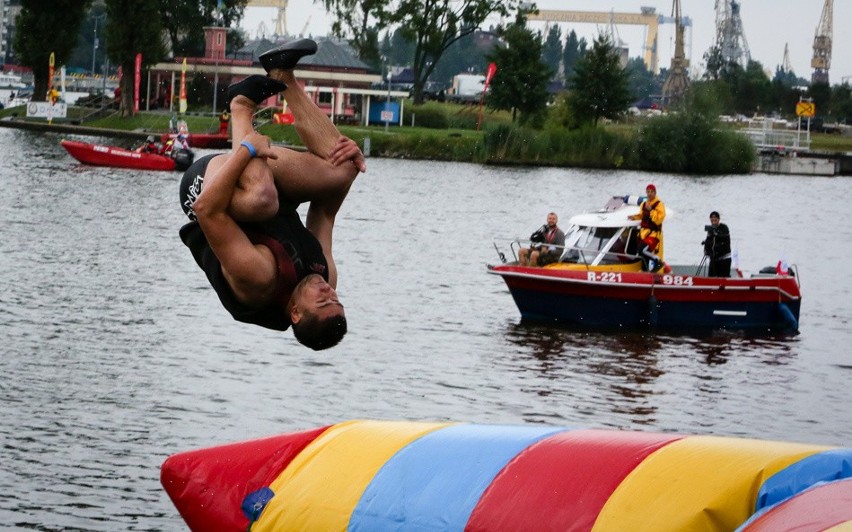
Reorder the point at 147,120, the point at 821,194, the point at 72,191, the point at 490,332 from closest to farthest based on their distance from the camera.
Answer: the point at 490,332, the point at 72,191, the point at 821,194, the point at 147,120

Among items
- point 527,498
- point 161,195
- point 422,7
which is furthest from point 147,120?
point 527,498

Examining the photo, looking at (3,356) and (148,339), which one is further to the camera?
(148,339)

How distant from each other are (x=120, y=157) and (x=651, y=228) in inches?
1543

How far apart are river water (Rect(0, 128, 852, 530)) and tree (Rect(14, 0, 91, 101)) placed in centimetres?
5192

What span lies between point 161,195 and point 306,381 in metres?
37.5

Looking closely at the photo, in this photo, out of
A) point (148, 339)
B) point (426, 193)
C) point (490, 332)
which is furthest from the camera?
point (426, 193)

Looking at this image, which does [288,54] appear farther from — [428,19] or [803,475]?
[428,19]

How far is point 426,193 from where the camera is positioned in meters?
71.2

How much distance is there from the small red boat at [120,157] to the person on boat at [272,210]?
56.6 m

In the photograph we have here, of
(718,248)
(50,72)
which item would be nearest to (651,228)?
(718,248)

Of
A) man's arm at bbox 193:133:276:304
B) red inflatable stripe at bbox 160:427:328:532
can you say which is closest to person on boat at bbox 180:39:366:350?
man's arm at bbox 193:133:276:304

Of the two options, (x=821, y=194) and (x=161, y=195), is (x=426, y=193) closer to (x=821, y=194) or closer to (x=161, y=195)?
(x=161, y=195)

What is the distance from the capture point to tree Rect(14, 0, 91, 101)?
10031cm

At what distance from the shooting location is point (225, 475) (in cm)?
1091
